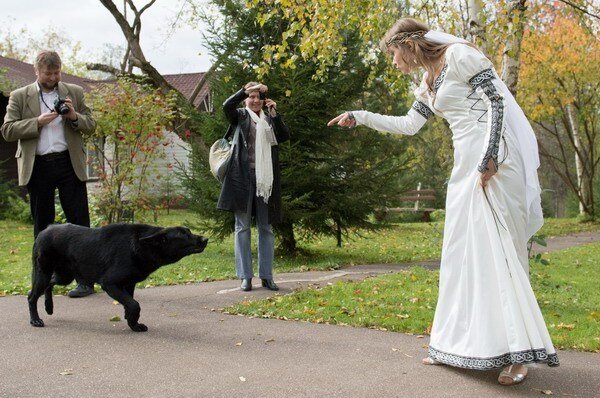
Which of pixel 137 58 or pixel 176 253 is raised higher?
pixel 137 58

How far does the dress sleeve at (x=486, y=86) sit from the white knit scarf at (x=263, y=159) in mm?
3406

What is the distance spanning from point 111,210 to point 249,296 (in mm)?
6965

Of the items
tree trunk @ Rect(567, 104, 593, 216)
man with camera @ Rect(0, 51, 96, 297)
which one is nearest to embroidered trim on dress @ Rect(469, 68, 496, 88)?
man with camera @ Rect(0, 51, 96, 297)

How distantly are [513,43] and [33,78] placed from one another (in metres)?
23.4

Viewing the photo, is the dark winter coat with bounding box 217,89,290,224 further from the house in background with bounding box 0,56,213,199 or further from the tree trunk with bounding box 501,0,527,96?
the house in background with bounding box 0,56,213,199

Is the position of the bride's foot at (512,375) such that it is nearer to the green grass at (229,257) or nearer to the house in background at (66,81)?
the green grass at (229,257)

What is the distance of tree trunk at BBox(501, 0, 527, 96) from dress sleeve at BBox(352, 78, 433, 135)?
3440 mm

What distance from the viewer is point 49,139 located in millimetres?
6750

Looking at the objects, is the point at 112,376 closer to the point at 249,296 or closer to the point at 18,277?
the point at 249,296

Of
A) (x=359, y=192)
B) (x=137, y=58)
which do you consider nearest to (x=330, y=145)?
(x=359, y=192)

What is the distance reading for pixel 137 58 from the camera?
58.0 ft

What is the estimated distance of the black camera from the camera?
6.55m

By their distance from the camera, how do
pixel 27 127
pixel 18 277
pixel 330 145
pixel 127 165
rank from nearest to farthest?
pixel 27 127 < pixel 18 277 < pixel 330 145 < pixel 127 165

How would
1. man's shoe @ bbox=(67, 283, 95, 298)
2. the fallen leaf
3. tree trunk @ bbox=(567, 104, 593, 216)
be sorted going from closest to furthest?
A: the fallen leaf → man's shoe @ bbox=(67, 283, 95, 298) → tree trunk @ bbox=(567, 104, 593, 216)
